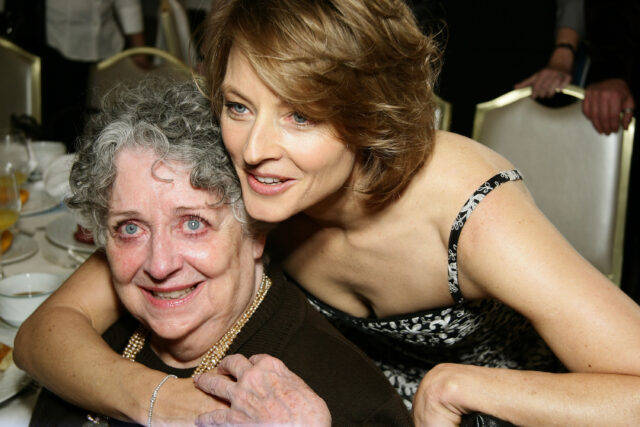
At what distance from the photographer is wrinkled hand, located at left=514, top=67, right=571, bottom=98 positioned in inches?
98.5

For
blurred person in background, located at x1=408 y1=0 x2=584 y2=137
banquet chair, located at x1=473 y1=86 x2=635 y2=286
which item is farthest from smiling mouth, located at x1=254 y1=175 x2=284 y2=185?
blurred person in background, located at x1=408 y1=0 x2=584 y2=137

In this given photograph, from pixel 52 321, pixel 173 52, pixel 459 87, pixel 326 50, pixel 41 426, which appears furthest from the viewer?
pixel 173 52

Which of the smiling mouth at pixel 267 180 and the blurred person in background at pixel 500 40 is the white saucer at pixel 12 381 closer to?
the smiling mouth at pixel 267 180

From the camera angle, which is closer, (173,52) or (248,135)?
(248,135)

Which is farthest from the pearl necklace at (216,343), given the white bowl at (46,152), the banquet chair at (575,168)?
the banquet chair at (575,168)

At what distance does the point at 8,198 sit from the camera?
71.6 inches

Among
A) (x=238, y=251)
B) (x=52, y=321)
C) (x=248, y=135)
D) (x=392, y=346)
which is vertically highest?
(x=248, y=135)

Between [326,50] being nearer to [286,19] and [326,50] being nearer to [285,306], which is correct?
[286,19]

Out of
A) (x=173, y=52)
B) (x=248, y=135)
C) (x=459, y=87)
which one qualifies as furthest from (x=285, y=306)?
(x=173, y=52)

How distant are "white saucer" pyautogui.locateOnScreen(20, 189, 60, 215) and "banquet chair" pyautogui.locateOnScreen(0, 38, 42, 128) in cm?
127

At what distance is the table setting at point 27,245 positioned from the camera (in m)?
1.42

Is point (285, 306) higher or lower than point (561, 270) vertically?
lower

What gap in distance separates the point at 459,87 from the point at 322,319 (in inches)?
83.6

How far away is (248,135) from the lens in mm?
1240
